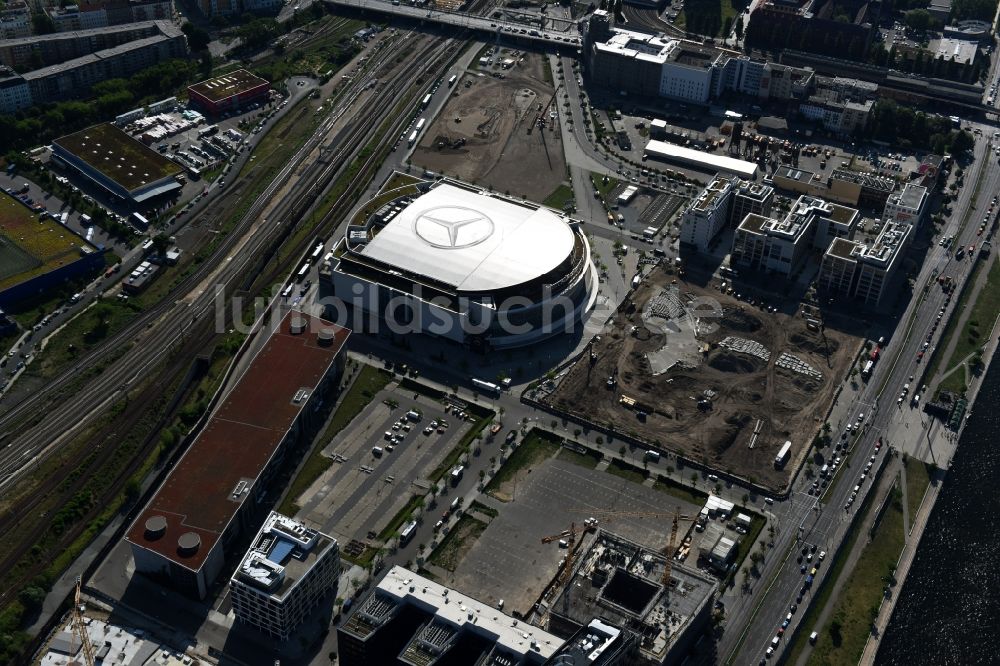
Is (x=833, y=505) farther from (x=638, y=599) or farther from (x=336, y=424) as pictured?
(x=336, y=424)

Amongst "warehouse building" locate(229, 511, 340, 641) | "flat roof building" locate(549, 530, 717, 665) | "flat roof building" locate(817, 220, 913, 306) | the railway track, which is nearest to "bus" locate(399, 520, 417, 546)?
"warehouse building" locate(229, 511, 340, 641)

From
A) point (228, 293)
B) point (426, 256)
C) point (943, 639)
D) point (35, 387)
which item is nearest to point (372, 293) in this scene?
point (426, 256)

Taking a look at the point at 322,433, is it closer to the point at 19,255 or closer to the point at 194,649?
the point at 194,649

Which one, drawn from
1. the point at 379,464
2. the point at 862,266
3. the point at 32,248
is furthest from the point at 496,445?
Result: the point at 32,248

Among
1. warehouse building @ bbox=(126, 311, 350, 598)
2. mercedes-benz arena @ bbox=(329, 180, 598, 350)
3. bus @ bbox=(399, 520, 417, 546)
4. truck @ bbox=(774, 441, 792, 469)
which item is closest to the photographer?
warehouse building @ bbox=(126, 311, 350, 598)

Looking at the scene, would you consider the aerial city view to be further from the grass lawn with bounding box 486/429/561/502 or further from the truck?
the truck
